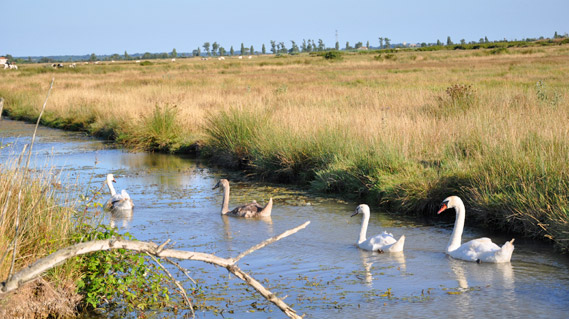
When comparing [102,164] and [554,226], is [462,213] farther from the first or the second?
[102,164]

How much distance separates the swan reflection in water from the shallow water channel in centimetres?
1

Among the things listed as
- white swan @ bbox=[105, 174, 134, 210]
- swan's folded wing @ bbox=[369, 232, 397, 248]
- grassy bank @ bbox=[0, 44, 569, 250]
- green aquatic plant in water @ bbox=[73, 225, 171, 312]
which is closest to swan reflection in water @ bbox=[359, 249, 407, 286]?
swan's folded wing @ bbox=[369, 232, 397, 248]

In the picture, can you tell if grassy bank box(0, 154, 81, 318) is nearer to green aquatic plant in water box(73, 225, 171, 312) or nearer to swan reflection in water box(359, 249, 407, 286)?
green aquatic plant in water box(73, 225, 171, 312)

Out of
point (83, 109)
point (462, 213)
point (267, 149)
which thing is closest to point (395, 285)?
point (462, 213)

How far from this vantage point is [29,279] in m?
3.99

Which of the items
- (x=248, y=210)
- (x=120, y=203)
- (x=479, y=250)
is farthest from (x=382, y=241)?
(x=120, y=203)

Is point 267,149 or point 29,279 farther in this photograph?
point 267,149

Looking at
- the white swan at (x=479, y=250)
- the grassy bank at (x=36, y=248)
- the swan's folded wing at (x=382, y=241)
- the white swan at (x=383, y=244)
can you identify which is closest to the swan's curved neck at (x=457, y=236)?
the white swan at (x=479, y=250)

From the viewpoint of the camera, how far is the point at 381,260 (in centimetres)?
841

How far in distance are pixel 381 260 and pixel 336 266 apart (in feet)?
2.07

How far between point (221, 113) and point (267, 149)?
3.16 metres

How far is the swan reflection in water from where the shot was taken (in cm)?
806

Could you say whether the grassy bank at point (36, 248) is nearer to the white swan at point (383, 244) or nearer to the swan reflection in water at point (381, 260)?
the swan reflection in water at point (381, 260)

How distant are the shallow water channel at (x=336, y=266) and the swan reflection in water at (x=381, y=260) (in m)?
0.01
